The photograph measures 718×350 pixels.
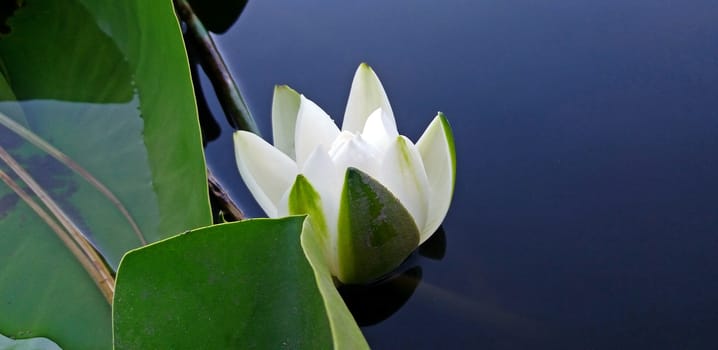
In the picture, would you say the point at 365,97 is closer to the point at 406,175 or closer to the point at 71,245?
the point at 406,175

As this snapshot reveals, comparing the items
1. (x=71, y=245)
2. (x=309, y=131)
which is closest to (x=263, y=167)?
(x=309, y=131)

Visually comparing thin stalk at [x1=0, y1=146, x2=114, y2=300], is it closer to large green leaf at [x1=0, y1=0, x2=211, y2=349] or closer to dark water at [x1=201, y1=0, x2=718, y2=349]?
large green leaf at [x1=0, y1=0, x2=211, y2=349]

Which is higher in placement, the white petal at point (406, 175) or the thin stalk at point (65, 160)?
the white petal at point (406, 175)

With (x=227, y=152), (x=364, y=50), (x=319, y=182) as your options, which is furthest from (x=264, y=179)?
(x=364, y=50)

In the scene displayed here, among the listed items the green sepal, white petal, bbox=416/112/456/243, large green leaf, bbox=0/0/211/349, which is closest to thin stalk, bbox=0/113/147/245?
large green leaf, bbox=0/0/211/349

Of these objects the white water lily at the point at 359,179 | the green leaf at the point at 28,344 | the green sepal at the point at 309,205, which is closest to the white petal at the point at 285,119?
the white water lily at the point at 359,179

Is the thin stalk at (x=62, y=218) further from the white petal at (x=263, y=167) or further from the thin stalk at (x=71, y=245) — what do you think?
the white petal at (x=263, y=167)
